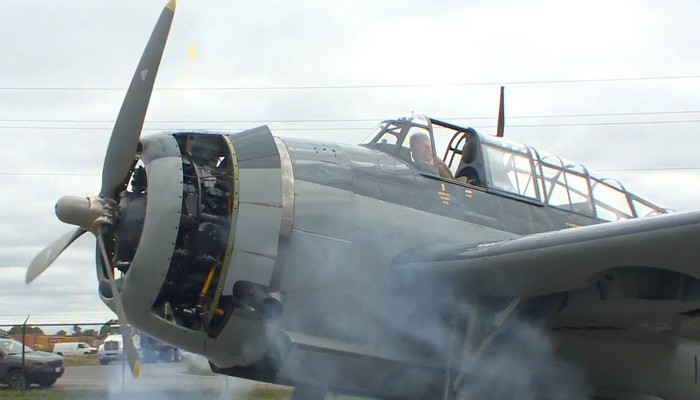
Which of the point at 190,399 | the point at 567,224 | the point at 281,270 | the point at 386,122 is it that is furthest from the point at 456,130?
the point at 190,399

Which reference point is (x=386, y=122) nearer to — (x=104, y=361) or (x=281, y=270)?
(x=281, y=270)

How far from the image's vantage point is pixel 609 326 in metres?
7.43

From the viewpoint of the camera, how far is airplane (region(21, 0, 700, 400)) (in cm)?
640

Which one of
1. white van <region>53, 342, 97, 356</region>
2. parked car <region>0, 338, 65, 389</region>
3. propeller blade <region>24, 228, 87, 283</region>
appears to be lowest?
white van <region>53, 342, 97, 356</region>

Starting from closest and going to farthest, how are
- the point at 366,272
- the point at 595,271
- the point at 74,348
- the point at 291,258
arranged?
the point at 595,271, the point at 291,258, the point at 366,272, the point at 74,348

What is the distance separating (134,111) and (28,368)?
14.4 m

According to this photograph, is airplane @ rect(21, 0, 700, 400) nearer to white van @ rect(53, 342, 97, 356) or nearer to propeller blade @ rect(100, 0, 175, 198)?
propeller blade @ rect(100, 0, 175, 198)

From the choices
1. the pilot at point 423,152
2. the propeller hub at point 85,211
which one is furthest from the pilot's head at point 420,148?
the propeller hub at point 85,211

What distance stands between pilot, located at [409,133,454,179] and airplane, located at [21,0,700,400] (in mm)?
22

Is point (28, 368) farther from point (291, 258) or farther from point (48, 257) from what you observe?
point (291, 258)

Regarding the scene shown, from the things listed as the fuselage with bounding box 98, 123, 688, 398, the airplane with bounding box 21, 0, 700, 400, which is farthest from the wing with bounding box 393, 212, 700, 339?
the fuselage with bounding box 98, 123, 688, 398

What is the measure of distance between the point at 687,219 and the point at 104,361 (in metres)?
23.3

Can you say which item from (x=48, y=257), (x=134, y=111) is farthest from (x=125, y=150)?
(x=48, y=257)

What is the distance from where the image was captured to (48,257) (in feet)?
23.3
